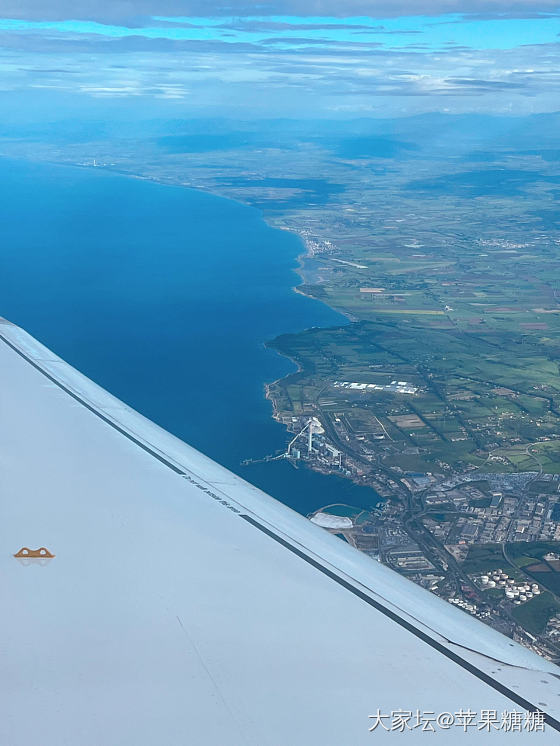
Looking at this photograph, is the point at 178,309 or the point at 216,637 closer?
the point at 216,637

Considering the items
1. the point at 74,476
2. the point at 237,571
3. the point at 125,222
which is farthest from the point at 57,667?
the point at 125,222

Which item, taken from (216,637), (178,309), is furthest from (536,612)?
(178,309)

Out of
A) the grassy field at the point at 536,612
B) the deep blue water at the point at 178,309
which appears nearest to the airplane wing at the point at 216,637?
the grassy field at the point at 536,612

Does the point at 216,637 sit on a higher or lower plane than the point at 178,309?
higher

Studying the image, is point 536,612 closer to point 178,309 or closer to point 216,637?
point 216,637

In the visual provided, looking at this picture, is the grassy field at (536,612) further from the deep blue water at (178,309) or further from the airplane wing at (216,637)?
the airplane wing at (216,637)
